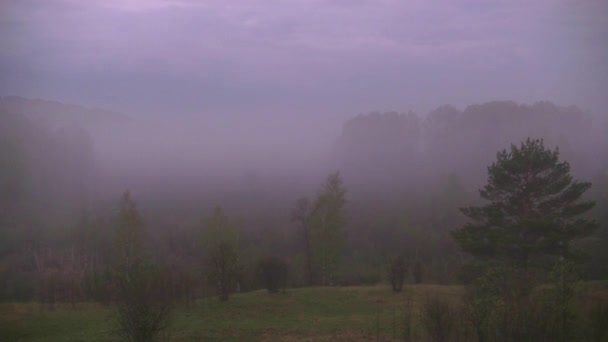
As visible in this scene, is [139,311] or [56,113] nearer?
[139,311]

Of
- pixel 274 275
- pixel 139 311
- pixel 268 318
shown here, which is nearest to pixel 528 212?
pixel 268 318

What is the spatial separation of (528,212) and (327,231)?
1778 centimetres

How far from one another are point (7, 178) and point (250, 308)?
32.9 metres

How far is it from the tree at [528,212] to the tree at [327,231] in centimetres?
1563

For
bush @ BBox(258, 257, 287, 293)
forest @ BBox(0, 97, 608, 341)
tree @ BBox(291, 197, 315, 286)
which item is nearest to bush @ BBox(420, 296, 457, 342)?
forest @ BBox(0, 97, 608, 341)

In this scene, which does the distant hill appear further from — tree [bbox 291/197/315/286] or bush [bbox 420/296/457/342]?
bush [bbox 420/296/457/342]

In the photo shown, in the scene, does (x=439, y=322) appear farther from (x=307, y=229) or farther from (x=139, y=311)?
(x=307, y=229)

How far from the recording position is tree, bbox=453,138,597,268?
21.6 metres

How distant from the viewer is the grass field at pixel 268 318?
1728 centimetres

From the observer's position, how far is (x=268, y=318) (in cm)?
2155

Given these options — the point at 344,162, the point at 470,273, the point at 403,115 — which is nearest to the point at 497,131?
the point at 403,115

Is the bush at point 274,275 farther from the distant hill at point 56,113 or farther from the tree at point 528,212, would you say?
the distant hill at point 56,113

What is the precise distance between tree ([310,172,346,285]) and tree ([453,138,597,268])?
15633 millimetres

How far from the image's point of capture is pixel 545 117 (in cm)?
6191
